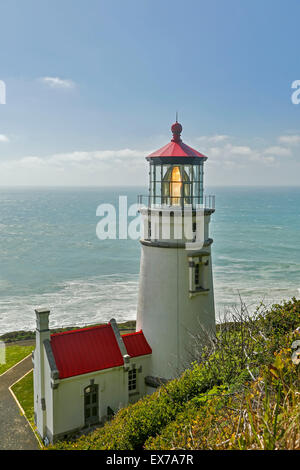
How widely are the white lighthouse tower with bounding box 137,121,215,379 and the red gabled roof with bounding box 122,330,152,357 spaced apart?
306 mm

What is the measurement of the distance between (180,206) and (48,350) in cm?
679

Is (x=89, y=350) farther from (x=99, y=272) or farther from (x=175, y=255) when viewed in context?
(x=99, y=272)

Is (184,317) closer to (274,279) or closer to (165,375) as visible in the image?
(165,375)

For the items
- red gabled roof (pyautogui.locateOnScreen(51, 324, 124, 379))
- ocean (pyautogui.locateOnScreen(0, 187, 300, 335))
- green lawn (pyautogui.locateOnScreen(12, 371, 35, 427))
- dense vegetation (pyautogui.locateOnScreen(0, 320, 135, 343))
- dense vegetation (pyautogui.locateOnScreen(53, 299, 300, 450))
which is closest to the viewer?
dense vegetation (pyautogui.locateOnScreen(53, 299, 300, 450))

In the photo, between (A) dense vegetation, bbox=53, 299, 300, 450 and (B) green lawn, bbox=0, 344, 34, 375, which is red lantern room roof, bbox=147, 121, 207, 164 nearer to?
(A) dense vegetation, bbox=53, 299, 300, 450

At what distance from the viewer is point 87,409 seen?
13383mm

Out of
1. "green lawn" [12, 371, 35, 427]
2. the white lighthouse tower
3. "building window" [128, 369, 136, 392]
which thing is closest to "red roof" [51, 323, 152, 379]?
"building window" [128, 369, 136, 392]

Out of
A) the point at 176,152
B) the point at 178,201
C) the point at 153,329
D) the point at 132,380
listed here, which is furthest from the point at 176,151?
the point at 132,380

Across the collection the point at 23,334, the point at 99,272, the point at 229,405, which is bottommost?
the point at 23,334

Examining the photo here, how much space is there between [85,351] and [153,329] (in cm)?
264

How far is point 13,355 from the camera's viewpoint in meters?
22.7

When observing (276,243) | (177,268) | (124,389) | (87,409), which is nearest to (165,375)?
(124,389)

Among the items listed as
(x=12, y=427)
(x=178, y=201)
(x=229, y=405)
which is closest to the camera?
(x=229, y=405)

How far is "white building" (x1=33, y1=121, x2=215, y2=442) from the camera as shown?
43.0ft
